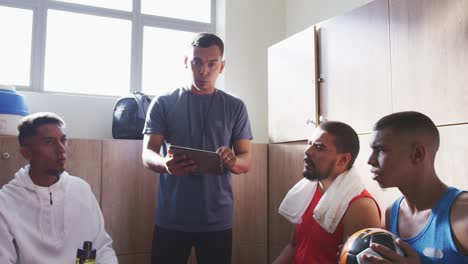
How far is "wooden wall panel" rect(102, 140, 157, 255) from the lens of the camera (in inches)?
111

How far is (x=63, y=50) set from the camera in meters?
3.60

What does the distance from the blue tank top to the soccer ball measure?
11cm

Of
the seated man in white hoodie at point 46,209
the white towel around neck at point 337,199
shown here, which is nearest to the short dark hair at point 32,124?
the seated man in white hoodie at point 46,209

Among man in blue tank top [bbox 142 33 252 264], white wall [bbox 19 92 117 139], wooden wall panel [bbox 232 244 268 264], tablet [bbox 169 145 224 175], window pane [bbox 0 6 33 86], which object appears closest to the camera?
tablet [bbox 169 145 224 175]

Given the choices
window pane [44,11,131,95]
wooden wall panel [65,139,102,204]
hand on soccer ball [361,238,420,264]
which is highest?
window pane [44,11,131,95]

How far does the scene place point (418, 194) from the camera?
4.96ft

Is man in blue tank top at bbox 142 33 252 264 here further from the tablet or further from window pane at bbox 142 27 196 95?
window pane at bbox 142 27 196 95

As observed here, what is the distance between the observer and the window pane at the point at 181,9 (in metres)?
3.95

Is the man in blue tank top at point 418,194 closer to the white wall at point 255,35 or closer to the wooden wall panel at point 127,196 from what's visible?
the wooden wall panel at point 127,196

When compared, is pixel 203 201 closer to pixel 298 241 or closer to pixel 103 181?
pixel 298 241

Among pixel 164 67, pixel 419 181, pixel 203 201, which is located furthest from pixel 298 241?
pixel 164 67

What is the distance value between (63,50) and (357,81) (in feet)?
8.26

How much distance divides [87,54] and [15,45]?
56 centimetres

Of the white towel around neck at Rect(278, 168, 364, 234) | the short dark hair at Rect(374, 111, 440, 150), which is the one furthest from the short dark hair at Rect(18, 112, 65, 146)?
the short dark hair at Rect(374, 111, 440, 150)
